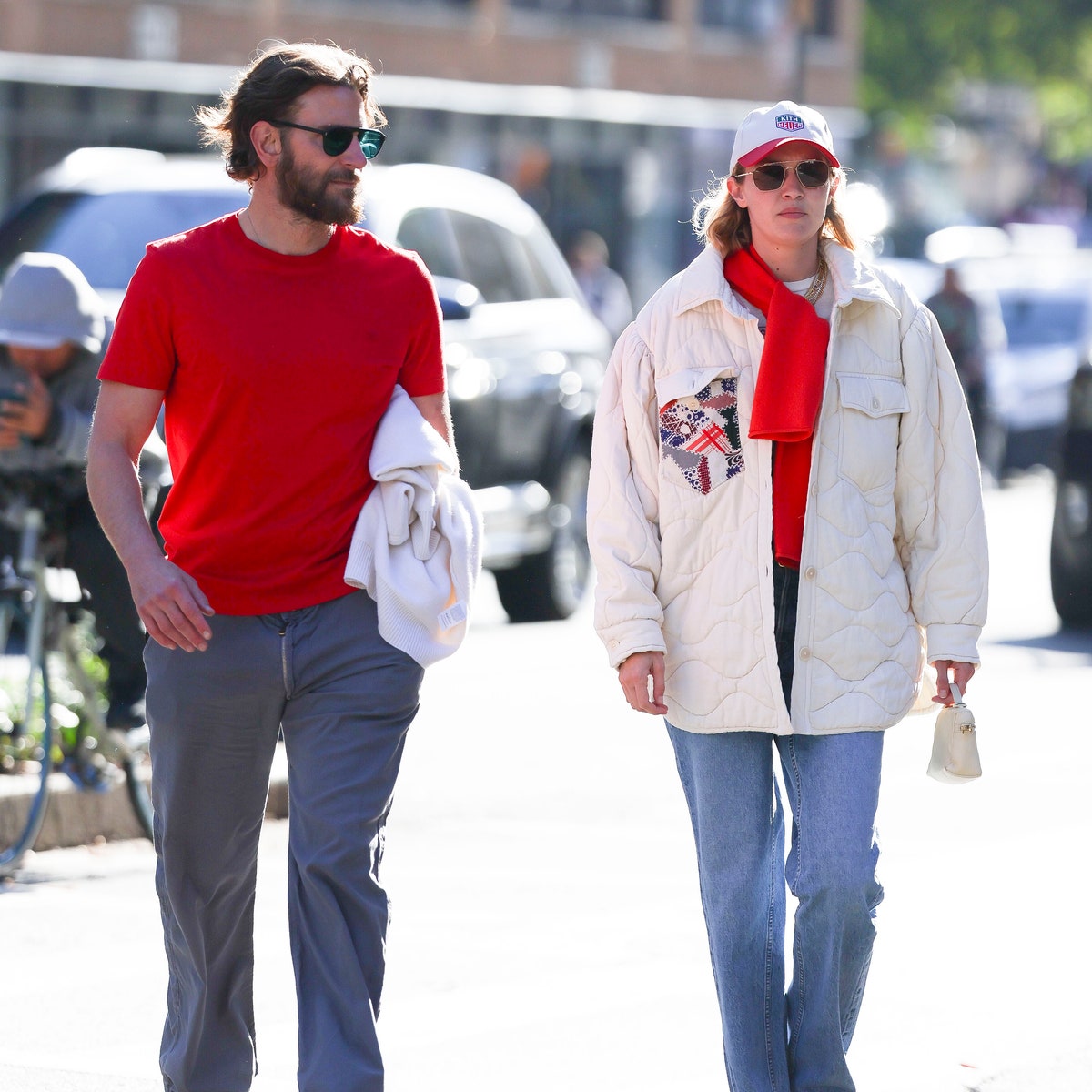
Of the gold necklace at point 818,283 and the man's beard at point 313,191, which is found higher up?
the man's beard at point 313,191

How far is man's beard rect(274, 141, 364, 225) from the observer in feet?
13.7

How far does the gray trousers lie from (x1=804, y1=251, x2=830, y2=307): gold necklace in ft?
3.21

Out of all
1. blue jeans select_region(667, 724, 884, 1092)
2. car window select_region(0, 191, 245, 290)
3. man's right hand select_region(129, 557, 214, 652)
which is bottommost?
blue jeans select_region(667, 724, 884, 1092)

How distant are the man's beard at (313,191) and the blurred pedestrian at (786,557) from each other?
58cm

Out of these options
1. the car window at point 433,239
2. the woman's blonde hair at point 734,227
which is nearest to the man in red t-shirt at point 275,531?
the woman's blonde hair at point 734,227

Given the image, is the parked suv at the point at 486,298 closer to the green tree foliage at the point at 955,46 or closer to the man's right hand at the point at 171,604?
the man's right hand at the point at 171,604

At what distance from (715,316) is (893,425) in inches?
15.0

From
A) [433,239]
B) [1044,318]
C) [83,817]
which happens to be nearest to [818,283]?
[83,817]

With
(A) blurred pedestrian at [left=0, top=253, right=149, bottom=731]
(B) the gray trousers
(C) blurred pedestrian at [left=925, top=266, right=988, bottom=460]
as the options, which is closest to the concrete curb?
(A) blurred pedestrian at [left=0, top=253, right=149, bottom=731]

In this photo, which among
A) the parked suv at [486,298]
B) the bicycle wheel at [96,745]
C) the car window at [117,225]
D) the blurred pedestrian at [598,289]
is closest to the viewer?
the bicycle wheel at [96,745]

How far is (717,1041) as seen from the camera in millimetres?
5172

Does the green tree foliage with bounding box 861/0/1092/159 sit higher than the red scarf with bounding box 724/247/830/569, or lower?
higher

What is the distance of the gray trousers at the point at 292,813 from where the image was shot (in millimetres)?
4199

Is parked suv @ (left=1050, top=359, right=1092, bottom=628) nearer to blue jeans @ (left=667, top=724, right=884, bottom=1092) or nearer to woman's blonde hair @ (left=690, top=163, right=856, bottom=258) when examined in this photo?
woman's blonde hair @ (left=690, top=163, right=856, bottom=258)
